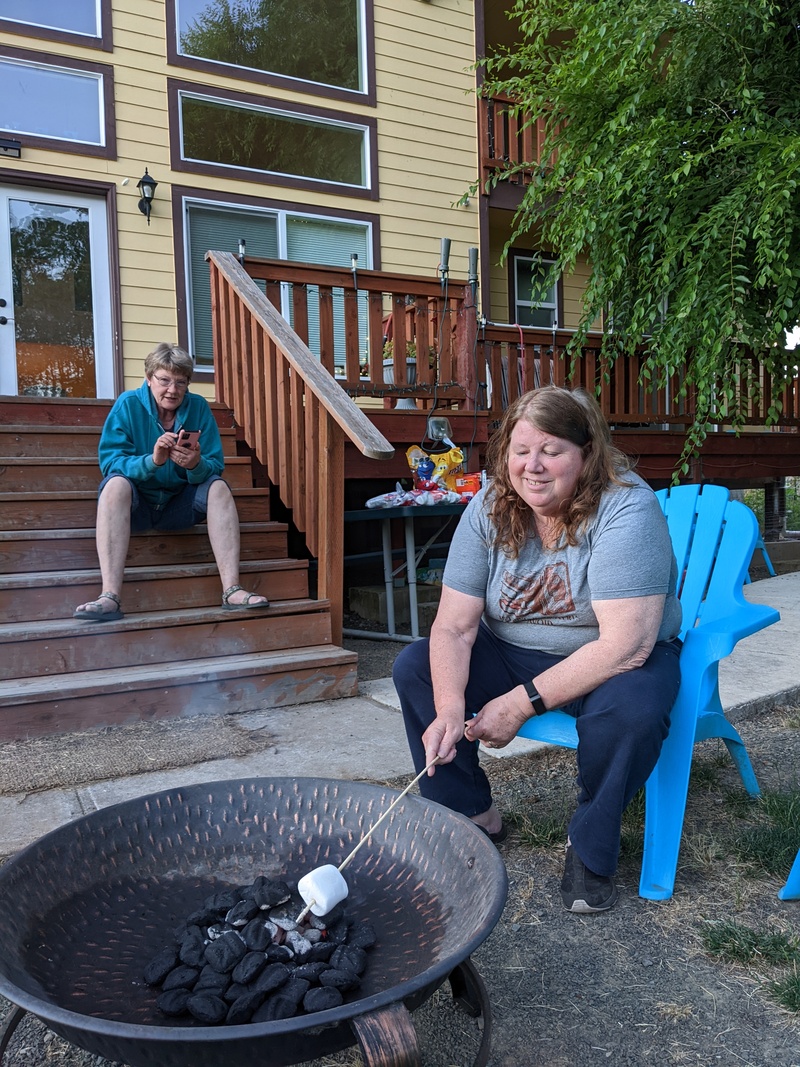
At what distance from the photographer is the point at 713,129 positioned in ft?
17.3

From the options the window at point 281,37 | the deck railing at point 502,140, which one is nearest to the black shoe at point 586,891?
the window at point 281,37

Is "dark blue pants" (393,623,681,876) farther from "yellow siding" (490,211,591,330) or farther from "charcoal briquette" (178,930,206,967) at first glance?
"yellow siding" (490,211,591,330)

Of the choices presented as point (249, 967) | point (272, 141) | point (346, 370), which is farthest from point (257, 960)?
point (272, 141)

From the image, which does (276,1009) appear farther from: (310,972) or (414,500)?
(414,500)

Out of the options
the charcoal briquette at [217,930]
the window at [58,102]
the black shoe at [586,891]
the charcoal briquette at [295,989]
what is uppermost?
the window at [58,102]

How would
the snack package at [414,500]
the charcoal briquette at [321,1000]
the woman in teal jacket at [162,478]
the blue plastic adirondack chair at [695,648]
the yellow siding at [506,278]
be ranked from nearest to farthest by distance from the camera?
the charcoal briquette at [321,1000] < the blue plastic adirondack chair at [695,648] < the woman in teal jacket at [162,478] < the snack package at [414,500] < the yellow siding at [506,278]

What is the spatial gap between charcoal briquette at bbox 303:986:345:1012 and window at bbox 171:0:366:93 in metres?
6.98

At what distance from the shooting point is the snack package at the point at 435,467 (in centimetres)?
498

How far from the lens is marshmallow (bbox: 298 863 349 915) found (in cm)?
129

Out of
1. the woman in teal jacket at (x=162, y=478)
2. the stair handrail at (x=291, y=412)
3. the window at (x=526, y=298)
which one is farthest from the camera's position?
the window at (x=526, y=298)

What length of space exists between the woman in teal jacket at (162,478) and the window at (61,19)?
3861 mm

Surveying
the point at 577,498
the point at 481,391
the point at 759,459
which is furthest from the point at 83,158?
the point at 759,459

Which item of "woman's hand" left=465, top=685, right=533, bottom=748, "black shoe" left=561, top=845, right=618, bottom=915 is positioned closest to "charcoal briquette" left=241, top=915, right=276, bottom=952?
"woman's hand" left=465, top=685, right=533, bottom=748

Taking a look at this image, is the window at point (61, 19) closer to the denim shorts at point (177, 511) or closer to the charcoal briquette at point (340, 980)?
the denim shorts at point (177, 511)
